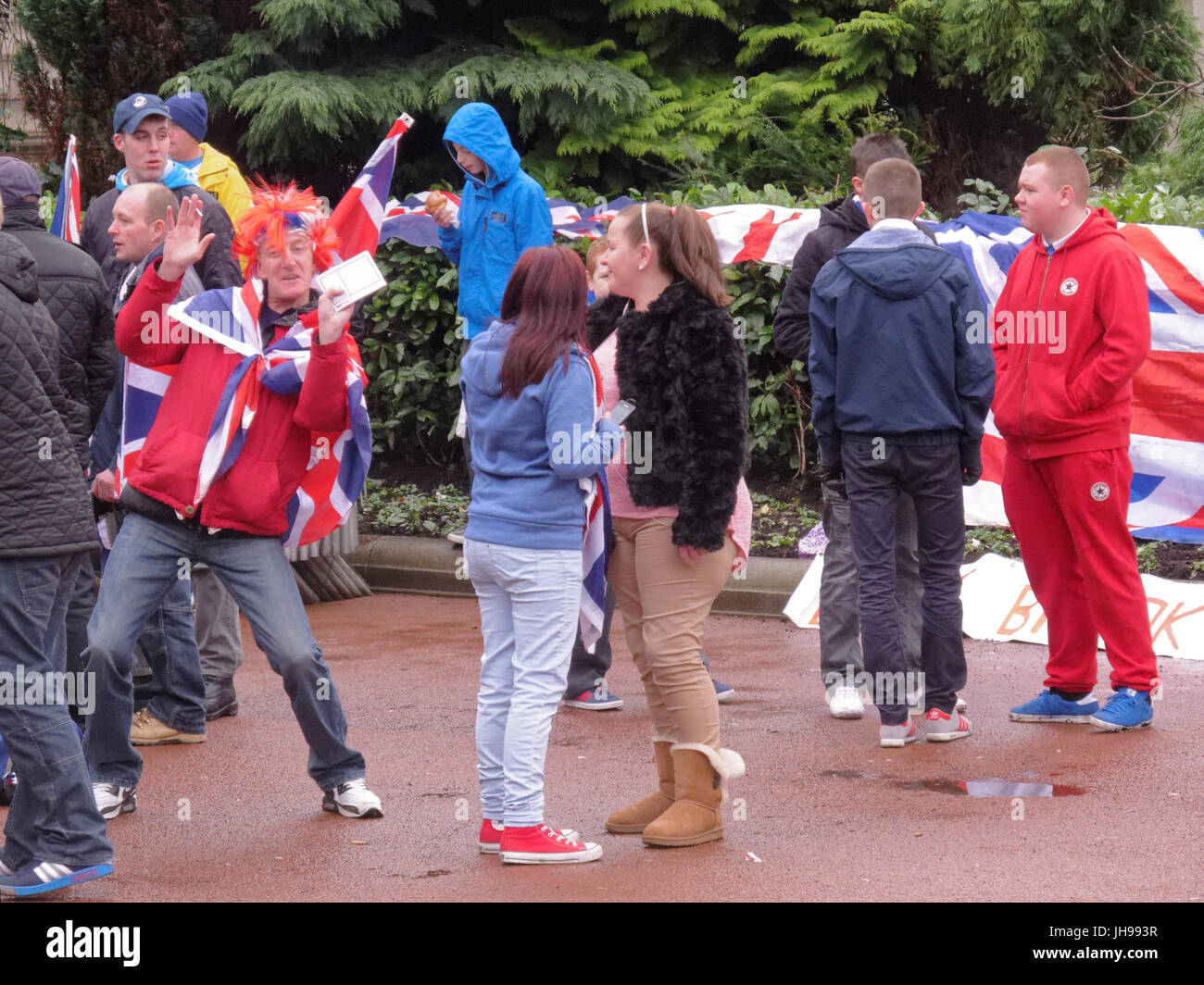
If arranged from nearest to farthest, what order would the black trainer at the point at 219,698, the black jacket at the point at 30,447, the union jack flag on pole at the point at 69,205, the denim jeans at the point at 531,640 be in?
the black jacket at the point at 30,447 < the denim jeans at the point at 531,640 < the black trainer at the point at 219,698 < the union jack flag on pole at the point at 69,205

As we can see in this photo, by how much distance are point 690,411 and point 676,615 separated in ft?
2.13

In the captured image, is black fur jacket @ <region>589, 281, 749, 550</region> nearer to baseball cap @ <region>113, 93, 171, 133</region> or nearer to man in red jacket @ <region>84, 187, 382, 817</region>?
man in red jacket @ <region>84, 187, 382, 817</region>

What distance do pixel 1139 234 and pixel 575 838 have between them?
597 centimetres

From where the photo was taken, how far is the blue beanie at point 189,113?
26.5 feet

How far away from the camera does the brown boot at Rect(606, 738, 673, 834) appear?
565cm

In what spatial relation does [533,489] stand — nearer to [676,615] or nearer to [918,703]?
[676,615]

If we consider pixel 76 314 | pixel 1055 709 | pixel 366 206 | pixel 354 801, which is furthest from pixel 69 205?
pixel 1055 709

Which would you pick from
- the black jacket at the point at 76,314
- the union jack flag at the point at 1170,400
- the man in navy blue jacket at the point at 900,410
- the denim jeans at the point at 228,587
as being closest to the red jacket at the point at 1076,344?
the man in navy blue jacket at the point at 900,410

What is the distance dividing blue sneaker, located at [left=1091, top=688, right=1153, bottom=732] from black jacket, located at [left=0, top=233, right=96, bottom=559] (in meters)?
A: 4.13

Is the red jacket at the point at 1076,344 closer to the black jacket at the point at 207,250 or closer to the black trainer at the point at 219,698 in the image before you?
the black jacket at the point at 207,250

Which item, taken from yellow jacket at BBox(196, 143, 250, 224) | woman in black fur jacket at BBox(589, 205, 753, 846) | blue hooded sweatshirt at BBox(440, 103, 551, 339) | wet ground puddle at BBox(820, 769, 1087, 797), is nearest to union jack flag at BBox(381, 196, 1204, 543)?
blue hooded sweatshirt at BBox(440, 103, 551, 339)

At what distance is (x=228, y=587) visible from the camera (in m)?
5.80

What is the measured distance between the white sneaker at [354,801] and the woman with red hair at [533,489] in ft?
2.31

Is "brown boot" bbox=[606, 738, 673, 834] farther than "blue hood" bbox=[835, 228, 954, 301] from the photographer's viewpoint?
No
